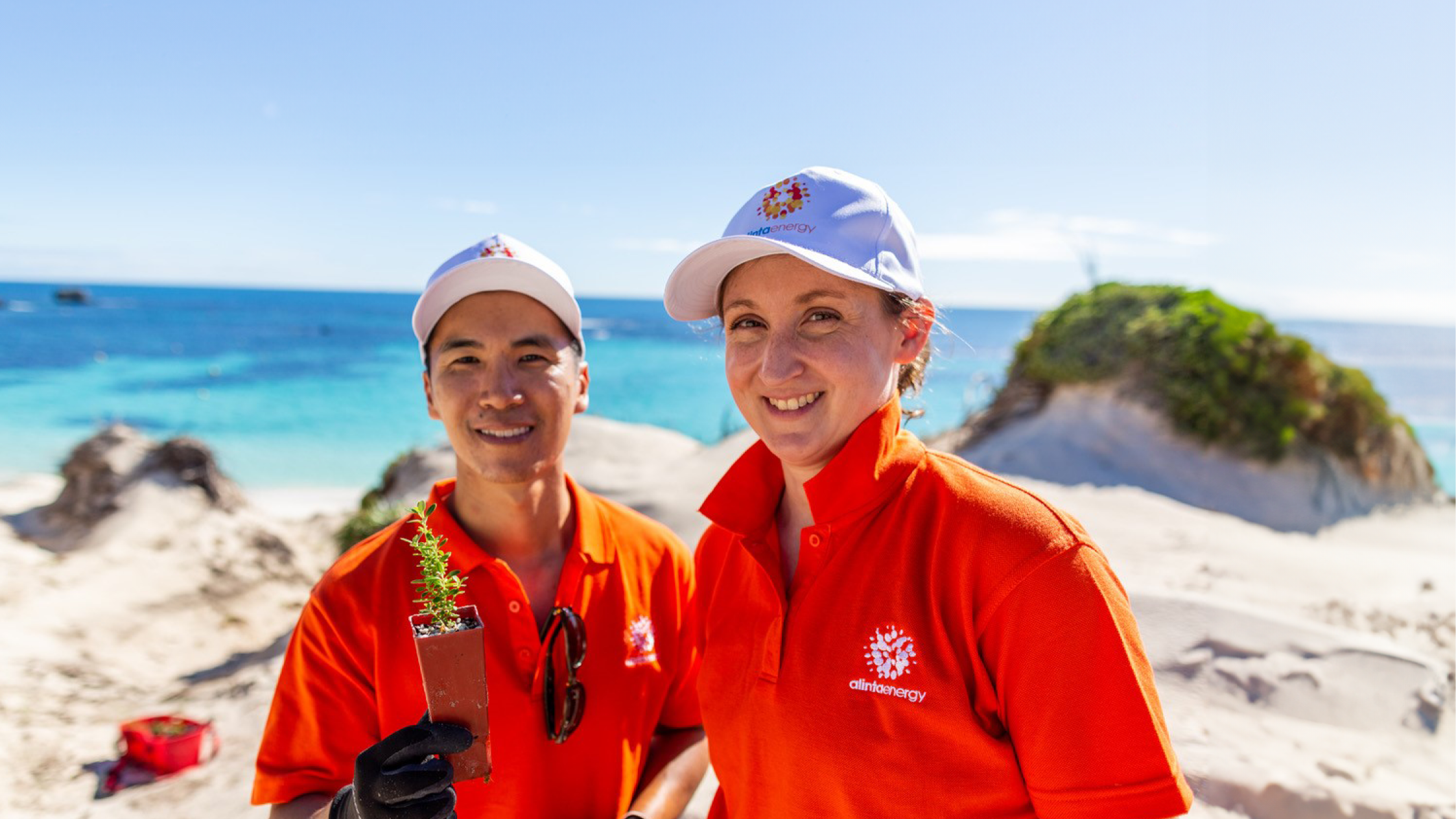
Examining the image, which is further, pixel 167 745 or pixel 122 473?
pixel 122 473

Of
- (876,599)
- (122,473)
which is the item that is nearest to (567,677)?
(876,599)

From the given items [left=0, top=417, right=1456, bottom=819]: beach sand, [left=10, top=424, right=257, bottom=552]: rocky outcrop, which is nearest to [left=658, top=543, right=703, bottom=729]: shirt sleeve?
[left=0, top=417, right=1456, bottom=819]: beach sand

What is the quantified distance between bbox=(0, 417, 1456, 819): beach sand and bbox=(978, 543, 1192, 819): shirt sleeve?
8.14 ft

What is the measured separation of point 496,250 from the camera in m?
2.36

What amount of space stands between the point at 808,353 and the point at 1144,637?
4004 millimetres

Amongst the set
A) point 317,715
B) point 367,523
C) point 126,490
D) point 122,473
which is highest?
point 317,715

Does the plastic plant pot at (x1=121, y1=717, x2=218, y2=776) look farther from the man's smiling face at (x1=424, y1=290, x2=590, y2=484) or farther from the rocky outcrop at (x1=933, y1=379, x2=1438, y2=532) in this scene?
the rocky outcrop at (x1=933, y1=379, x2=1438, y2=532)

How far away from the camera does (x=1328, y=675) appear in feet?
14.5

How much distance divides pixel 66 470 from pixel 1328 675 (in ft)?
40.6

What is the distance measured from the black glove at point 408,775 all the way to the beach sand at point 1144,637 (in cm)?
210

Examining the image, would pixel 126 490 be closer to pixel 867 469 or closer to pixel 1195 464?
pixel 867 469

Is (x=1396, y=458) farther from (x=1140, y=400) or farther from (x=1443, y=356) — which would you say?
(x=1443, y=356)

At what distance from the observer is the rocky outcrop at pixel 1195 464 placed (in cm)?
955

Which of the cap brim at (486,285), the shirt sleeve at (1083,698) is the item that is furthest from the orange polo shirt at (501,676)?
the shirt sleeve at (1083,698)
